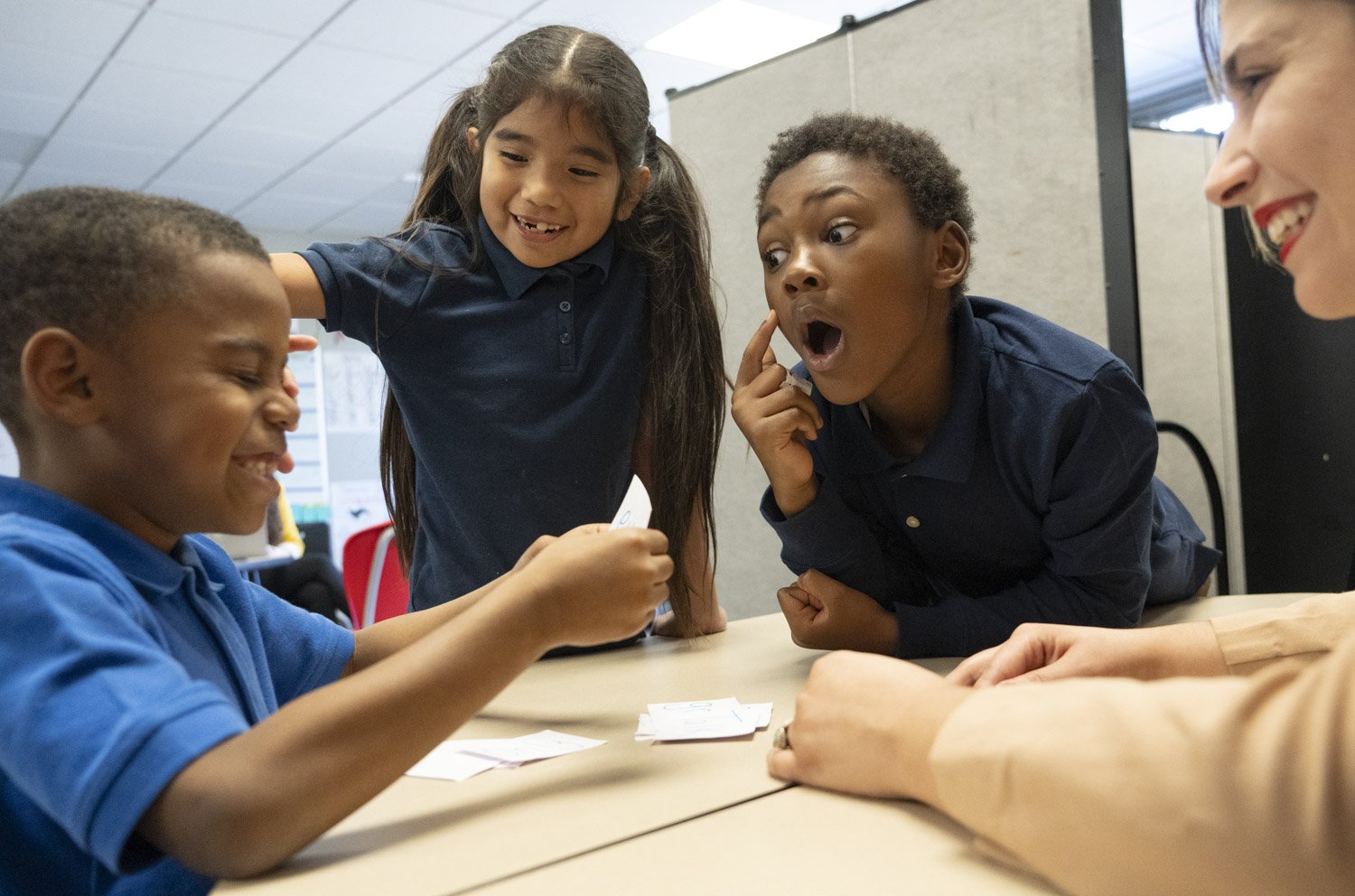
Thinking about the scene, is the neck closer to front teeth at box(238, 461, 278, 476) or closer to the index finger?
the index finger

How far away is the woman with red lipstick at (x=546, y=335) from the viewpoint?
149 centimetres

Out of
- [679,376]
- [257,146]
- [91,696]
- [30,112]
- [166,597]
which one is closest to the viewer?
[91,696]

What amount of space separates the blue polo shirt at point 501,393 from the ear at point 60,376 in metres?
0.71

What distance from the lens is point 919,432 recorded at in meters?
1.53

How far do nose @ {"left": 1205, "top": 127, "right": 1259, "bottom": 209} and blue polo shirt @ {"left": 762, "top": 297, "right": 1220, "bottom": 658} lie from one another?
55cm

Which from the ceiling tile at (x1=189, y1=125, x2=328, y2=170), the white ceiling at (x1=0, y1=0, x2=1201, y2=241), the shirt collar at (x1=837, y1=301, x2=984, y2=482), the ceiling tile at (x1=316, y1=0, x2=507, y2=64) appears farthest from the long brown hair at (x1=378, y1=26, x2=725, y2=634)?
the ceiling tile at (x1=189, y1=125, x2=328, y2=170)

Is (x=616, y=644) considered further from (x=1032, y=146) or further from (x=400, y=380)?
(x=1032, y=146)

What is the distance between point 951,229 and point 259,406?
0.99m

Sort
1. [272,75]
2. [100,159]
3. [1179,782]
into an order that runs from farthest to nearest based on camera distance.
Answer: [100,159] < [272,75] < [1179,782]

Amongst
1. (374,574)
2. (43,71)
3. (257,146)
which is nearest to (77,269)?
(374,574)

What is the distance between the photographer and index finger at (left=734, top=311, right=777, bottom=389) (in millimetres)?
1445

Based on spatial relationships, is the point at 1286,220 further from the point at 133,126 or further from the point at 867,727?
the point at 133,126

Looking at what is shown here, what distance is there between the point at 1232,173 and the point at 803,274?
0.68 m

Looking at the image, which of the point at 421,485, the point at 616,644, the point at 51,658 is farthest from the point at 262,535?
the point at 51,658
